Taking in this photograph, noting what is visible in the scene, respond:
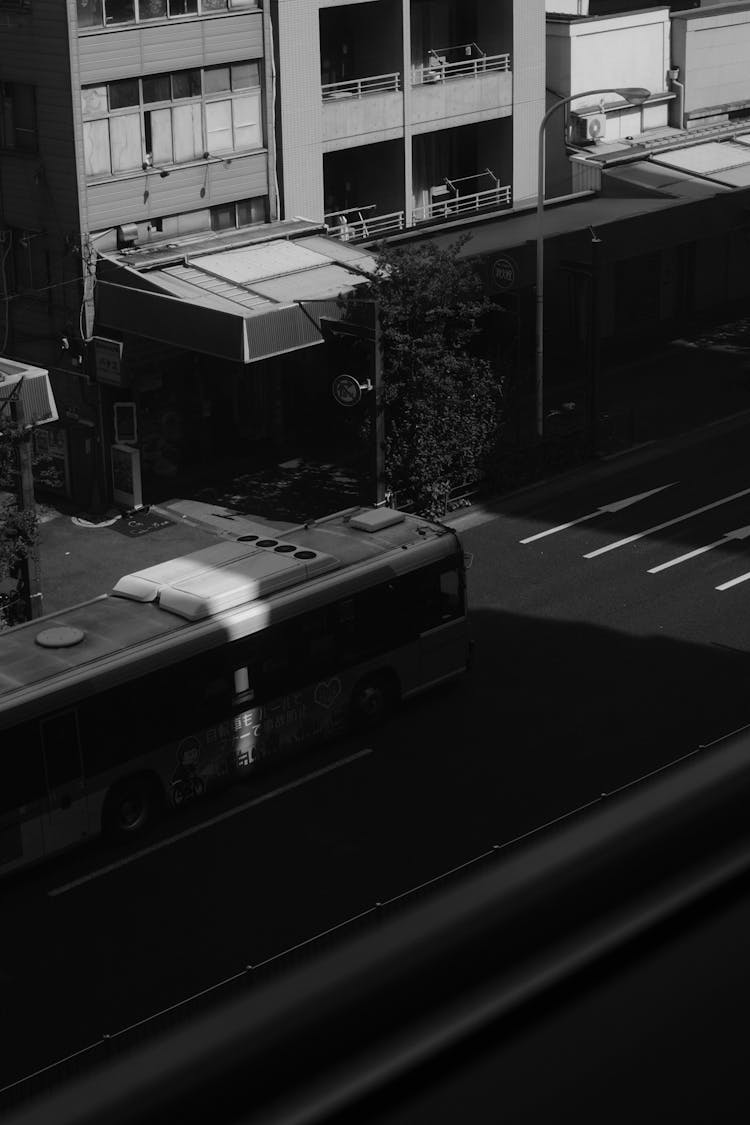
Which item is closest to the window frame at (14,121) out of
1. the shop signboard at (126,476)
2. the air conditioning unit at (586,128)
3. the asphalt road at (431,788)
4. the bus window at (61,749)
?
the shop signboard at (126,476)

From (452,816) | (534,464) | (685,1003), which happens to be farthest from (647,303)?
(685,1003)

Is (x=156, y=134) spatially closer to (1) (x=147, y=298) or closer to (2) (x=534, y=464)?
(1) (x=147, y=298)

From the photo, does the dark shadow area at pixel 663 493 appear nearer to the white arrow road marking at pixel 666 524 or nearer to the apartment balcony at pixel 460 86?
the white arrow road marking at pixel 666 524

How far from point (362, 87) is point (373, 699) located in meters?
22.3

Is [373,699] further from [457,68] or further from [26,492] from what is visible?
[457,68]

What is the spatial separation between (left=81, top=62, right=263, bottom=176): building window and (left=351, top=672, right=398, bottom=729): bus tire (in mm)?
15865

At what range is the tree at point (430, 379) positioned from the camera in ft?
102

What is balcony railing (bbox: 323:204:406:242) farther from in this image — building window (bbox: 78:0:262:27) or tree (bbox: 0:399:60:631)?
tree (bbox: 0:399:60:631)

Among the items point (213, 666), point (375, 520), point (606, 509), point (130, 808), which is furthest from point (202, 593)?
point (606, 509)

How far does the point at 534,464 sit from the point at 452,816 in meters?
15.6

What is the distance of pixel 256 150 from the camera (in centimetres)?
3681

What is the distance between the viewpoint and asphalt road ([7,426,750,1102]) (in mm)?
17266

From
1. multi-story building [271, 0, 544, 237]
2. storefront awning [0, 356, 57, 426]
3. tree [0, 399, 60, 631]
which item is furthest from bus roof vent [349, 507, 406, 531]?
multi-story building [271, 0, 544, 237]

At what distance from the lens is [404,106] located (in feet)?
131
